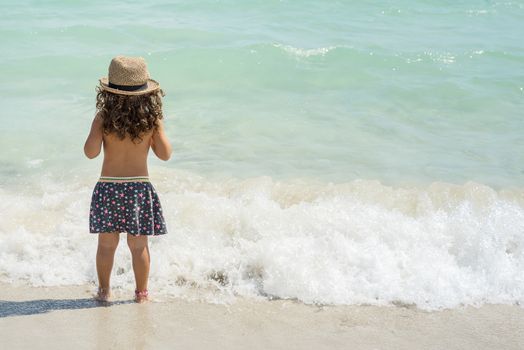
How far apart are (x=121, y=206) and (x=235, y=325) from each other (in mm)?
846

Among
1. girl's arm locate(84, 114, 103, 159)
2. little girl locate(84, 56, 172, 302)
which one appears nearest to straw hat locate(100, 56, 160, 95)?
little girl locate(84, 56, 172, 302)

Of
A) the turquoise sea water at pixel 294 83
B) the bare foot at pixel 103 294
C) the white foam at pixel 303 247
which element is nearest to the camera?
the bare foot at pixel 103 294

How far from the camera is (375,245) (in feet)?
14.6

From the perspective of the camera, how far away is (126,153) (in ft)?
11.6

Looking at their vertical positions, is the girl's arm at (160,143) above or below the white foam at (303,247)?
above

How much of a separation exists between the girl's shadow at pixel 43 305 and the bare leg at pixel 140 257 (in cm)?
15

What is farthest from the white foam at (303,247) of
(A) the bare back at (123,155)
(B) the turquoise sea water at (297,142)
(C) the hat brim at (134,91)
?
(C) the hat brim at (134,91)

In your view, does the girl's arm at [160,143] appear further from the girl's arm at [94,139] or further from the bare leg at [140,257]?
the bare leg at [140,257]

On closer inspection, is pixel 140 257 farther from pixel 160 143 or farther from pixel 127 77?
pixel 127 77

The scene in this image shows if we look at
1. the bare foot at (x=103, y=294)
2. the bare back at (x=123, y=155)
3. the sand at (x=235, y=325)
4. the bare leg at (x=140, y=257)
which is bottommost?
the sand at (x=235, y=325)

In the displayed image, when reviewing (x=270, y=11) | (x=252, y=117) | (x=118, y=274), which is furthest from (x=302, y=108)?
(x=270, y=11)

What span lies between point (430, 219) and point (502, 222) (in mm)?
481

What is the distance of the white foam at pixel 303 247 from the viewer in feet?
13.2

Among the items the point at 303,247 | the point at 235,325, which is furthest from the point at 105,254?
the point at 303,247
